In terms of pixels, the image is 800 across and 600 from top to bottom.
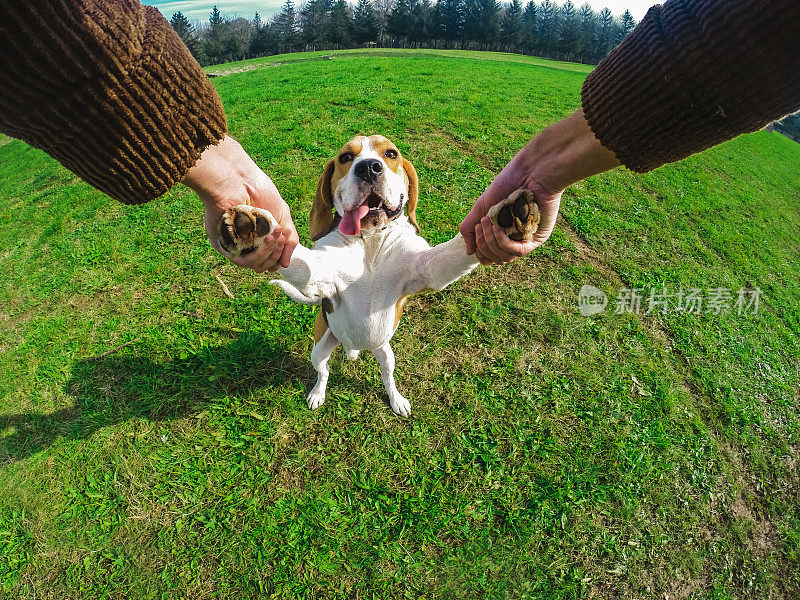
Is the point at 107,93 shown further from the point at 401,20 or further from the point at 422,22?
the point at 422,22

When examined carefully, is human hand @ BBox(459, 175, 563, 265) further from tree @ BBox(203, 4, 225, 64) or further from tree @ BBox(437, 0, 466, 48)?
tree @ BBox(437, 0, 466, 48)

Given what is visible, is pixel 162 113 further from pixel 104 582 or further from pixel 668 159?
pixel 104 582

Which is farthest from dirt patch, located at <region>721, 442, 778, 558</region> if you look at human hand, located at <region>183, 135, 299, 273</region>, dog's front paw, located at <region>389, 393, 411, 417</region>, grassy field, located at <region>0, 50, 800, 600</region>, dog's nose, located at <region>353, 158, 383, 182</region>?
human hand, located at <region>183, 135, 299, 273</region>

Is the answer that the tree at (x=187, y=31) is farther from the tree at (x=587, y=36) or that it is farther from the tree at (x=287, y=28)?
the tree at (x=587, y=36)

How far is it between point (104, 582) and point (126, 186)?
278cm

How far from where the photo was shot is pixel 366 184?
6.86 ft

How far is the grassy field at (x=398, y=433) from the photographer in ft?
8.66

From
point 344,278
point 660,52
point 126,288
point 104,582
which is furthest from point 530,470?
point 126,288

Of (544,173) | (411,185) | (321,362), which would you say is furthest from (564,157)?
(321,362)

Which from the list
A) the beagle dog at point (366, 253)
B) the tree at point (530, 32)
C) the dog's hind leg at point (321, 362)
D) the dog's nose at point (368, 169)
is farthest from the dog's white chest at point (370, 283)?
the tree at point (530, 32)

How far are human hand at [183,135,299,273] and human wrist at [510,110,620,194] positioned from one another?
43.0 inches

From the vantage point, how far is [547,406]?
3561 mm

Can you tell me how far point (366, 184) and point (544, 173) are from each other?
0.93 m

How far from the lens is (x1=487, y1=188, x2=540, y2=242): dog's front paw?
4.93ft
